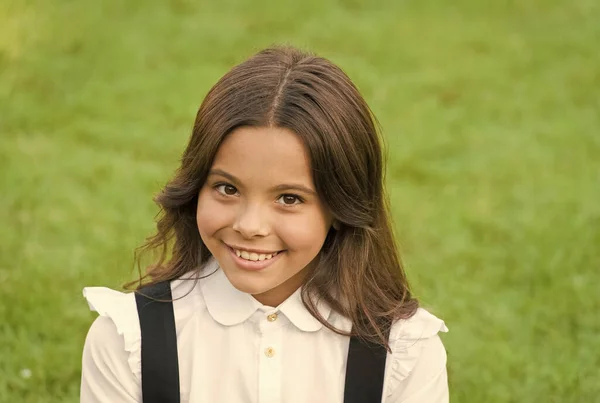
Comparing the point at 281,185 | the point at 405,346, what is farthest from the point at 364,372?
the point at 281,185

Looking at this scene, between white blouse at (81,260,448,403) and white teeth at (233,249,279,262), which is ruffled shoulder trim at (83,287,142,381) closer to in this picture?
white blouse at (81,260,448,403)

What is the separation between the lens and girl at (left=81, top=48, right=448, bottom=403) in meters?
1.99

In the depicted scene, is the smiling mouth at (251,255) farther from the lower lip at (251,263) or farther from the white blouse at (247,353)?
the white blouse at (247,353)

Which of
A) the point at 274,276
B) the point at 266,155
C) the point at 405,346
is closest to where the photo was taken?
the point at 266,155

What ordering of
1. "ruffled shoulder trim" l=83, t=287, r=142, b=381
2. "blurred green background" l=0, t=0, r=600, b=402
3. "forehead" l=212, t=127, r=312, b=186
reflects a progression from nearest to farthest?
"forehead" l=212, t=127, r=312, b=186 < "ruffled shoulder trim" l=83, t=287, r=142, b=381 < "blurred green background" l=0, t=0, r=600, b=402

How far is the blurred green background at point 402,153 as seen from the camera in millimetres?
3438

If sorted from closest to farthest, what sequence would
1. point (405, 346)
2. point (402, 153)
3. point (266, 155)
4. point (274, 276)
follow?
point (266, 155)
point (274, 276)
point (405, 346)
point (402, 153)

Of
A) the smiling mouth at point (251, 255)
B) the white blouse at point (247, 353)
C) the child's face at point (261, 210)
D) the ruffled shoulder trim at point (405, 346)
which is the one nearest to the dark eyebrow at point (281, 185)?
the child's face at point (261, 210)

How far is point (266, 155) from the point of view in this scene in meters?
1.96

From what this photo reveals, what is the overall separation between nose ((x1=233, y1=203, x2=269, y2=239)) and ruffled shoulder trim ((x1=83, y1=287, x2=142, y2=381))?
1.05ft

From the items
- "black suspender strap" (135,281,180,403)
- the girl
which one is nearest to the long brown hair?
the girl

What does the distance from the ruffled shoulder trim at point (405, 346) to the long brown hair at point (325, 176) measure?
3cm

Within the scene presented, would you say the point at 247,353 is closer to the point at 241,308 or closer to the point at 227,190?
the point at 241,308

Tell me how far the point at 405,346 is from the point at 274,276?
33 centimetres
